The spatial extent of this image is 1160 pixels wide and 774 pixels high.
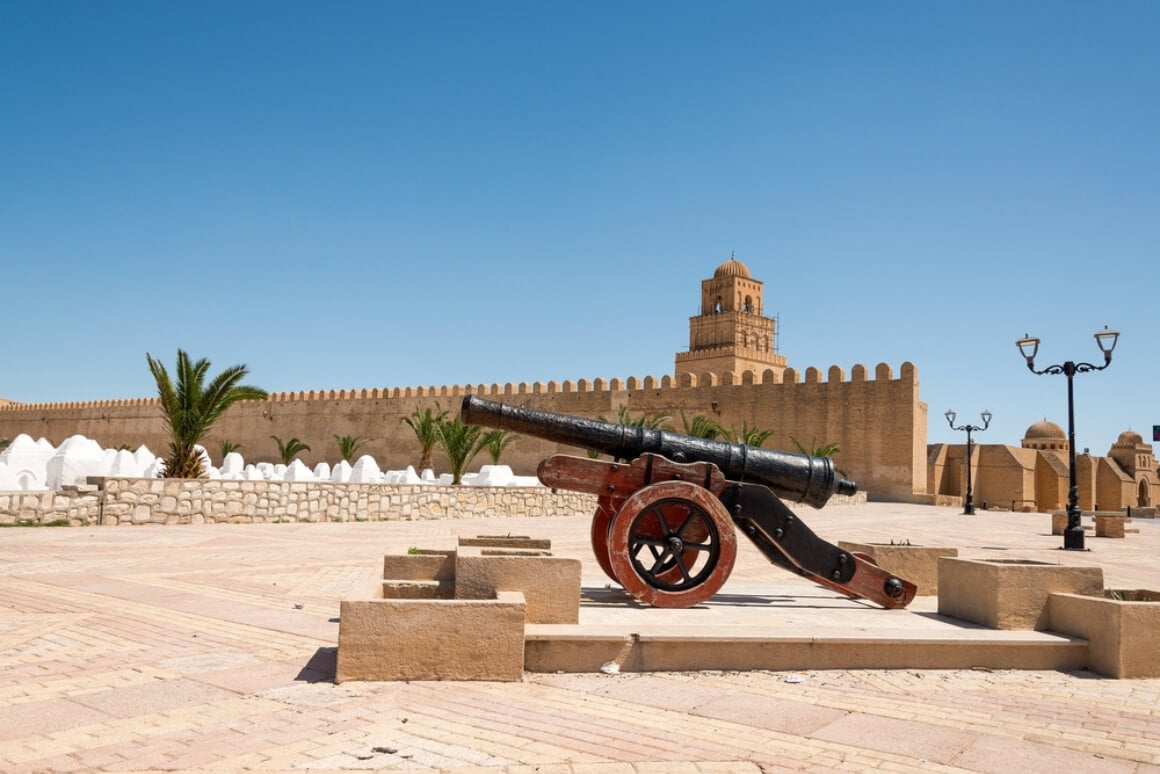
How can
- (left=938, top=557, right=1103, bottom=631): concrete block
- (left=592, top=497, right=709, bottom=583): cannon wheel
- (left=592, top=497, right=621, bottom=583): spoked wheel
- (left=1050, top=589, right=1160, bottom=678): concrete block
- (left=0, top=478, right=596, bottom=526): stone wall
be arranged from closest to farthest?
(left=1050, top=589, right=1160, bottom=678): concrete block → (left=938, top=557, right=1103, bottom=631): concrete block → (left=592, top=497, right=709, bottom=583): cannon wheel → (left=592, top=497, right=621, bottom=583): spoked wheel → (left=0, top=478, right=596, bottom=526): stone wall

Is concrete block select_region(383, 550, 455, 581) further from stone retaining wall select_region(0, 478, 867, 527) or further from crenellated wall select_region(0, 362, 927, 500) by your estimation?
crenellated wall select_region(0, 362, 927, 500)

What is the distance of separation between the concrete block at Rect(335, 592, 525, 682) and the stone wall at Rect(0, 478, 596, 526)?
30.1 ft

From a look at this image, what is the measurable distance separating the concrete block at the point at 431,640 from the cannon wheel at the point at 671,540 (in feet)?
3.62

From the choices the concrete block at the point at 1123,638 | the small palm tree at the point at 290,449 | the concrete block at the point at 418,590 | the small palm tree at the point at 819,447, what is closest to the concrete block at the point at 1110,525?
the small palm tree at the point at 819,447

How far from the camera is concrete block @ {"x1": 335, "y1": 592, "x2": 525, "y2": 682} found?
365cm

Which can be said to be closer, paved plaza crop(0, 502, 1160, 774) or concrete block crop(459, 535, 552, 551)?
paved plaza crop(0, 502, 1160, 774)

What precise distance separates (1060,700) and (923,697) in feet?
1.88

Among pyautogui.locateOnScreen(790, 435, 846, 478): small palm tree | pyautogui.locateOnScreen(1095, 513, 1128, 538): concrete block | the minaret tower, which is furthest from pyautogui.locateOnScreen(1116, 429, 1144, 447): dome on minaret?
pyautogui.locateOnScreen(1095, 513, 1128, 538): concrete block

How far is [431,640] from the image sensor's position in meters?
3.72

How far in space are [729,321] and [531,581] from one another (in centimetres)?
4263

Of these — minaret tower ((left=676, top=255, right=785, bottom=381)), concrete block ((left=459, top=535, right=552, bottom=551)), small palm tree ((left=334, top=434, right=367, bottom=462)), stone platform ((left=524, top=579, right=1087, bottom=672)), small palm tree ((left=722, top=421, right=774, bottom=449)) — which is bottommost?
stone platform ((left=524, top=579, right=1087, bottom=672))

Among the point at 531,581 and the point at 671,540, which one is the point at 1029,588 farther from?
the point at 531,581

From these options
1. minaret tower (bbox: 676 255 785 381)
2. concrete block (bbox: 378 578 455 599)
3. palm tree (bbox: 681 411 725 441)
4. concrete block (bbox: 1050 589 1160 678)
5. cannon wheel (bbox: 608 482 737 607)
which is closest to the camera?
concrete block (bbox: 1050 589 1160 678)

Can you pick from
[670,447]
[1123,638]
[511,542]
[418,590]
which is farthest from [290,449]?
[1123,638]
